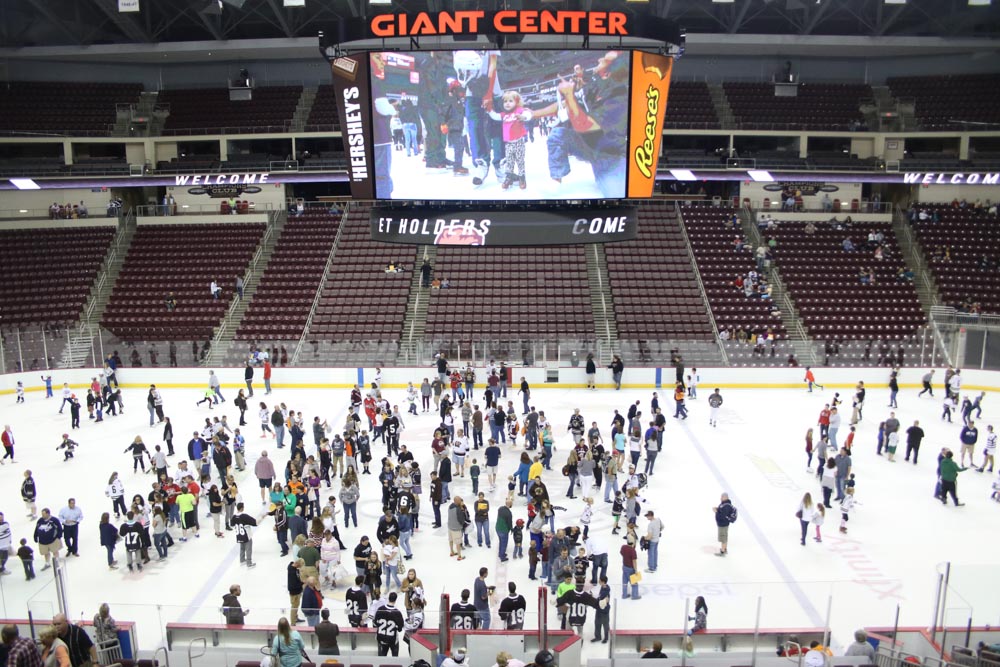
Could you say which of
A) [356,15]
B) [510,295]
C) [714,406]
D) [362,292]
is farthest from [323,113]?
[714,406]

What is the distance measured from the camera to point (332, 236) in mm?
41094

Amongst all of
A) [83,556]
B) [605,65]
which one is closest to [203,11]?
[605,65]

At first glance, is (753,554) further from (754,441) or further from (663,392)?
(663,392)

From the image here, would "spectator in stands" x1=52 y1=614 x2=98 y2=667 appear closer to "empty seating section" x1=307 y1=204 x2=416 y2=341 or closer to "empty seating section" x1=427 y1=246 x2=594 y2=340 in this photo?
"empty seating section" x1=307 y1=204 x2=416 y2=341

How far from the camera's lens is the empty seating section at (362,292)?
112 ft

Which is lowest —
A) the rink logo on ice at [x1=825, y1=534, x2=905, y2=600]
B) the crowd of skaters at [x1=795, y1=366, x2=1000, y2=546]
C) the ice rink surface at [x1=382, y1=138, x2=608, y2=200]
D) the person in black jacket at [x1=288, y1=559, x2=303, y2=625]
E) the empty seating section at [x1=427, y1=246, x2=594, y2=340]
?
the rink logo on ice at [x1=825, y1=534, x2=905, y2=600]

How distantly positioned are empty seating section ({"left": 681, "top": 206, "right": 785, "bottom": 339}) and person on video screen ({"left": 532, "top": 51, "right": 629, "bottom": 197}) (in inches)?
587

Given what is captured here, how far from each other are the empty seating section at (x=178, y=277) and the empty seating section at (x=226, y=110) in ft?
21.2

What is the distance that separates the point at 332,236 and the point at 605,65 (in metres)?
23.5

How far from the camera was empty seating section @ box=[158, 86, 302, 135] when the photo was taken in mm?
45594

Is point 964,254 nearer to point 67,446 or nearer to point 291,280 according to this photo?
point 291,280

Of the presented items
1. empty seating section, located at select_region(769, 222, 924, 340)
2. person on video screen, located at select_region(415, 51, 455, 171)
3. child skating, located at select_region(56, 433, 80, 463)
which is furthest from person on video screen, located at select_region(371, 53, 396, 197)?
empty seating section, located at select_region(769, 222, 924, 340)

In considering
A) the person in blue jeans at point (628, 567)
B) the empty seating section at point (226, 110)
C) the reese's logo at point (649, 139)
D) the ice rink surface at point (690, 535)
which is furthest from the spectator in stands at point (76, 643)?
the empty seating section at point (226, 110)

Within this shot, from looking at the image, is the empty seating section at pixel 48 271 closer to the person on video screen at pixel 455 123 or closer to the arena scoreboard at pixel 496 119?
the arena scoreboard at pixel 496 119
